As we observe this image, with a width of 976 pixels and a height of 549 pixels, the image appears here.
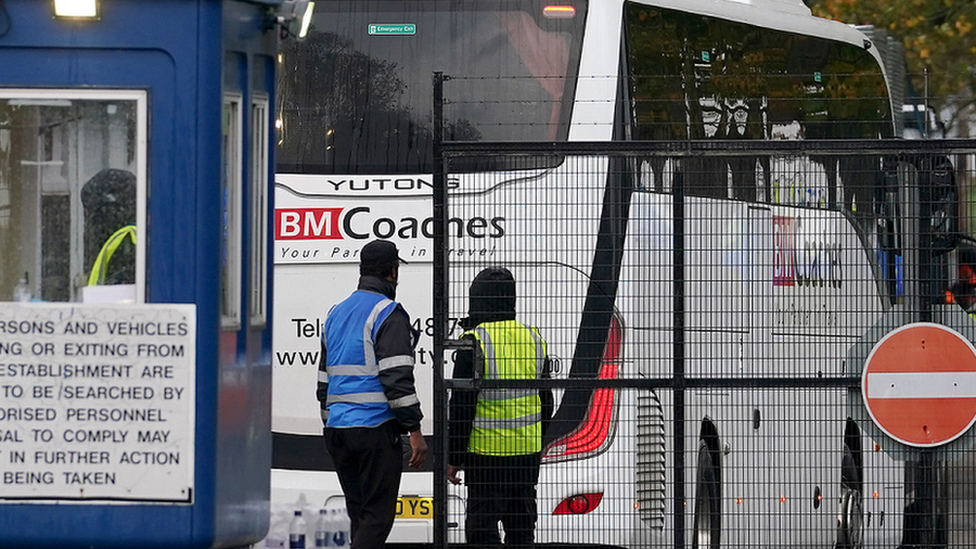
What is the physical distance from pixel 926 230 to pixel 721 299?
38.7 inches

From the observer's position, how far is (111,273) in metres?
5.54

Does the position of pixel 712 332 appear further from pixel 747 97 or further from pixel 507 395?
pixel 747 97

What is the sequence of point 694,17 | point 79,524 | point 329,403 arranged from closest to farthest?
point 79,524, point 329,403, point 694,17

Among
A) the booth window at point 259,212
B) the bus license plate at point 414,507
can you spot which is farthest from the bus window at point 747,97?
the bus license plate at point 414,507

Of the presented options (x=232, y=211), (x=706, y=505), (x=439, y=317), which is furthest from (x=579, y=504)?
(x=232, y=211)

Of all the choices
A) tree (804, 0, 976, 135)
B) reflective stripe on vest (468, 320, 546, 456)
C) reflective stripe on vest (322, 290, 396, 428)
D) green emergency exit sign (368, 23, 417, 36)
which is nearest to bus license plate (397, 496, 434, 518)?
reflective stripe on vest (322, 290, 396, 428)

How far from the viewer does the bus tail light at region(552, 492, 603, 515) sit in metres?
7.23

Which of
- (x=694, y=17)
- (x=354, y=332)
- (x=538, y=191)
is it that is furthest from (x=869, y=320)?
(x=694, y=17)

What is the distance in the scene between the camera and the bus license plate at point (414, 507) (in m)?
8.62

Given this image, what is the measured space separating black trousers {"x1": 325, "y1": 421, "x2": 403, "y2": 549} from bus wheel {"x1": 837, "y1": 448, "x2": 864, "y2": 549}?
6.90 ft

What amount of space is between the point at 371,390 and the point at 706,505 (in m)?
1.71

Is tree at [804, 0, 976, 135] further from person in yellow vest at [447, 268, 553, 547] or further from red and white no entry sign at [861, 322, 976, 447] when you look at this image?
person in yellow vest at [447, 268, 553, 547]

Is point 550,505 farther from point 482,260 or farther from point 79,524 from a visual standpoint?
point 79,524

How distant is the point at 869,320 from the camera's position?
7.15 m
